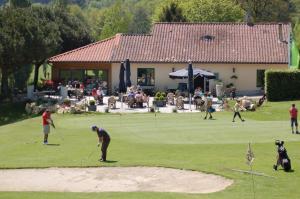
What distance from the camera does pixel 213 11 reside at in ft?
312

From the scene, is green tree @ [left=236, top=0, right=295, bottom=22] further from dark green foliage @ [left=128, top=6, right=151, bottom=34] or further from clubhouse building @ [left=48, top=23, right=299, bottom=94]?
dark green foliage @ [left=128, top=6, right=151, bottom=34]

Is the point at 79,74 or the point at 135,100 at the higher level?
the point at 79,74

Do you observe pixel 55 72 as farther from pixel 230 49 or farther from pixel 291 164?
pixel 291 164

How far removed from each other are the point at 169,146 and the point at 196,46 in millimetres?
31251

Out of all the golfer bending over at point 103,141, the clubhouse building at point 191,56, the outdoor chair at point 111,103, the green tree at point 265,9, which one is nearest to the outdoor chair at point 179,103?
the outdoor chair at point 111,103

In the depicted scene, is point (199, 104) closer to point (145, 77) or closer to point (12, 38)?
point (145, 77)

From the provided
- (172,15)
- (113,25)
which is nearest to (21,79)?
(172,15)

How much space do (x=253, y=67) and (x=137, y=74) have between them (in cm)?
1004

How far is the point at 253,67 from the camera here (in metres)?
60.1

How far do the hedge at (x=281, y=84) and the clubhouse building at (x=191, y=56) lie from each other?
228 inches

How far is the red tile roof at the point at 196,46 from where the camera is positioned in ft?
198

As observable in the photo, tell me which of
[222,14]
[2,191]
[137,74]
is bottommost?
[2,191]

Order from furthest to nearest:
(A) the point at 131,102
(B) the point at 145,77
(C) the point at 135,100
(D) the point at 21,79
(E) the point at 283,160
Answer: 1. (D) the point at 21,79
2. (B) the point at 145,77
3. (C) the point at 135,100
4. (A) the point at 131,102
5. (E) the point at 283,160

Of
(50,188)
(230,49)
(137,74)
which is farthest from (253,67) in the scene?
(50,188)
